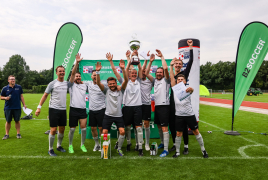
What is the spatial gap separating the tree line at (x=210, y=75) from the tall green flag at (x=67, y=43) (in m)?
66.6

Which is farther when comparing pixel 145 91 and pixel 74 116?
pixel 145 91

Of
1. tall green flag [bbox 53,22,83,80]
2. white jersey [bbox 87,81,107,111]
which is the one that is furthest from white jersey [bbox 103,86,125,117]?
tall green flag [bbox 53,22,83,80]

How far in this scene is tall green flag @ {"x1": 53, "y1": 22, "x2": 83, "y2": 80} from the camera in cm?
634

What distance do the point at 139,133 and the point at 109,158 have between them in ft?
3.06

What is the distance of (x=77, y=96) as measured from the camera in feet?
15.3

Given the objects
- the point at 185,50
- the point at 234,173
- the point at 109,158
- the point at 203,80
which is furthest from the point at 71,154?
the point at 203,80

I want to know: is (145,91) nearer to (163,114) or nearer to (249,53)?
(163,114)

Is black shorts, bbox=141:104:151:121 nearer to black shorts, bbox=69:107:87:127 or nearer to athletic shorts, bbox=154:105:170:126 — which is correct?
athletic shorts, bbox=154:105:170:126

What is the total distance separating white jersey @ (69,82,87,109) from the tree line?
67.8 metres

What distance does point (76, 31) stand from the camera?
641cm

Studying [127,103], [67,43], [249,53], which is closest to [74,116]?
[127,103]

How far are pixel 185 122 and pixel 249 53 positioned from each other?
3865 mm

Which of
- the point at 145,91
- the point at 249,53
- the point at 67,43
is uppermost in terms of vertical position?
the point at 67,43

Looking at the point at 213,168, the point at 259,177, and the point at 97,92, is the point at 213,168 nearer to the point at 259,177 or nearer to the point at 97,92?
the point at 259,177
